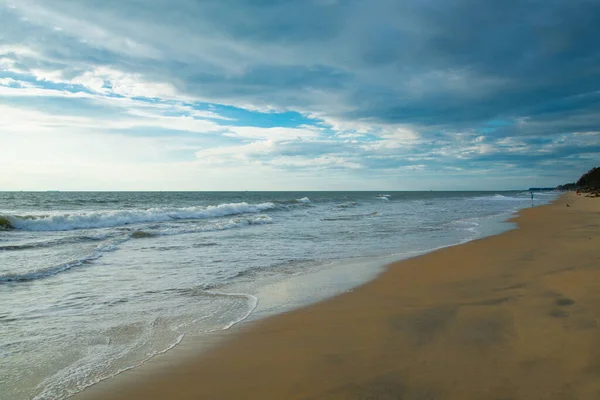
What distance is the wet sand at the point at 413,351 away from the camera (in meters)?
3.25

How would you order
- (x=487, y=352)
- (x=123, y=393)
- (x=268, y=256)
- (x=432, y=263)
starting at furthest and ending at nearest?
(x=268, y=256), (x=432, y=263), (x=487, y=352), (x=123, y=393)

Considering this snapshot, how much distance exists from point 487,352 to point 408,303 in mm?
2033

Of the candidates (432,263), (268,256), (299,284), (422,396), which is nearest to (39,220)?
(268,256)

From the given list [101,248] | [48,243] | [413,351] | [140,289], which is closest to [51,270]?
[140,289]

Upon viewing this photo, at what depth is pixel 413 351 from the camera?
400 centimetres

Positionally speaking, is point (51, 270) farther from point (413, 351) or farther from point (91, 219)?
point (91, 219)

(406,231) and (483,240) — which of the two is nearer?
(483,240)

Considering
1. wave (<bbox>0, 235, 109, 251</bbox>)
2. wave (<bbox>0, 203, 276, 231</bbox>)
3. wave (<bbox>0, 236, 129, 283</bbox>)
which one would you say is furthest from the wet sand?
wave (<bbox>0, 203, 276, 231</bbox>)

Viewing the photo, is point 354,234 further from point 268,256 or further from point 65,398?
point 65,398

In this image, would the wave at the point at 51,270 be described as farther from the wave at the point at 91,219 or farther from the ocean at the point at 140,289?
the wave at the point at 91,219

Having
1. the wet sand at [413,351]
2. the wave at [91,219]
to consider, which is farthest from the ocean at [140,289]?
the wave at [91,219]

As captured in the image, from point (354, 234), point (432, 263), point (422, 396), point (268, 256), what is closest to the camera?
point (422, 396)

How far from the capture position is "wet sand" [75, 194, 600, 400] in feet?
10.7

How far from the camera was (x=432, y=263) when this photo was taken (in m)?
9.22
